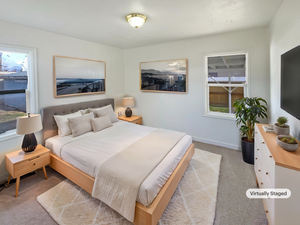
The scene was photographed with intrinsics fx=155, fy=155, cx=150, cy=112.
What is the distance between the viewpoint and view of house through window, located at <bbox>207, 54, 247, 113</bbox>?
3.44 m

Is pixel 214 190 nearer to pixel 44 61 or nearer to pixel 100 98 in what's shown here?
pixel 100 98

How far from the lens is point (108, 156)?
2.18m

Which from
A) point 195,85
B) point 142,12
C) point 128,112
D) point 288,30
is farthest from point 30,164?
point 288,30

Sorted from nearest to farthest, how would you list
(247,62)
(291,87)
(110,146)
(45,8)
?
(291,87), (45,8), (110,146), (247,62)

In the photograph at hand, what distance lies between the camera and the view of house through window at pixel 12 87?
101 inches

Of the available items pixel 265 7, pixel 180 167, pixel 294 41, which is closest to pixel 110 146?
pixel 180 167

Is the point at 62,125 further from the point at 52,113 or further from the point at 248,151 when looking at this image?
the point at 248,151

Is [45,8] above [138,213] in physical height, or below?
above

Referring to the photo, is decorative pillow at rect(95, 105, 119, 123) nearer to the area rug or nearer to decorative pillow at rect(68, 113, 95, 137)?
decorative pillow at rect(68, 113, 95, 137)

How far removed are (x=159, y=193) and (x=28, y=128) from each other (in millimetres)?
2146

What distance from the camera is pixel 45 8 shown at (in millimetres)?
2062

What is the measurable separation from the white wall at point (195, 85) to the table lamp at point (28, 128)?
9.33 feet

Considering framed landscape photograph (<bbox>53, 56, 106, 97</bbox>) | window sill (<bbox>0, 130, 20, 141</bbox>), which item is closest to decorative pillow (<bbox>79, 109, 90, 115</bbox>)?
framed landscape photograph (<bbox>53, 56, 106, 97</bbox>)

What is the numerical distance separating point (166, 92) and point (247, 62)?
6.43 ft
